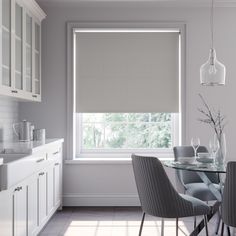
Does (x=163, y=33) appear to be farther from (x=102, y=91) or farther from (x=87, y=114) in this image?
(x=87, y=114)

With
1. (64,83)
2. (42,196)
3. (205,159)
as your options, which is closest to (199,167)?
(205,159)

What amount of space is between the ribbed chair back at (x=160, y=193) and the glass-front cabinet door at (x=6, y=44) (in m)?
1.37

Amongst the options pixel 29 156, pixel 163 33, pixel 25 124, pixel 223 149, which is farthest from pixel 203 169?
pixel 163 33

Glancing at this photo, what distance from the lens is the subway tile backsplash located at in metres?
4.28

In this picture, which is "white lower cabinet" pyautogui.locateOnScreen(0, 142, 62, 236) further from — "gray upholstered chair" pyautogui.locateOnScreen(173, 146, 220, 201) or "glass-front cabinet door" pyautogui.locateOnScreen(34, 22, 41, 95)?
"gray upholstered chair" pyautogui.locateOnScreen(173, 146, 220, 201)

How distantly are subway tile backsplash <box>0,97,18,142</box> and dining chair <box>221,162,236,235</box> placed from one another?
2.39m

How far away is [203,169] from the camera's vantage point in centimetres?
304

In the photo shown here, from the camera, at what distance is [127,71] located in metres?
5.11

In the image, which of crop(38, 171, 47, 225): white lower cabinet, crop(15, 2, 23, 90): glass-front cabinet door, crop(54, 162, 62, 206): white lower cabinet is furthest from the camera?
crop(54, 162, 62, 206): white lower cabinet

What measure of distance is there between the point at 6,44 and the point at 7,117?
129cm

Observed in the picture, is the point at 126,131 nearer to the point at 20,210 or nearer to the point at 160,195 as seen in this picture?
the point at 160,195

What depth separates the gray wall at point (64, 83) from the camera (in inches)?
199

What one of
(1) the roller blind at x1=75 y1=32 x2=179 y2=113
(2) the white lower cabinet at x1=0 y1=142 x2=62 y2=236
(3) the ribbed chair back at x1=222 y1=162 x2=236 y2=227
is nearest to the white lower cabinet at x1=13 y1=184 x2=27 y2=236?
(2) the white lower cabinet at x1=0 y1=142 x2=62 y2=236

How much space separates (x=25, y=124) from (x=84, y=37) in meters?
1.58
